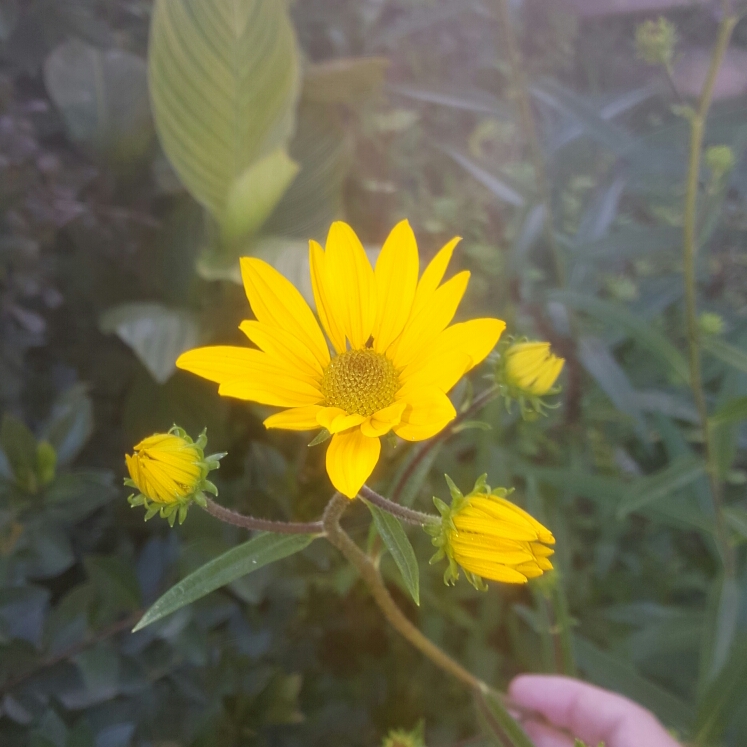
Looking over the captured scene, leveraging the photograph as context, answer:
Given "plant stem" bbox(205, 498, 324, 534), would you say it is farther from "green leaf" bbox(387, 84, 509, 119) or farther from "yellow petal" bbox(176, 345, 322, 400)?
"green leaf" bbox(387, 84, 509, 119)

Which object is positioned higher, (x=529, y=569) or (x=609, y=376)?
(x=529, y=569)

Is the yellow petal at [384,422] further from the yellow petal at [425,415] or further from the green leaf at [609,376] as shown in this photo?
the green leaf at [609,376]

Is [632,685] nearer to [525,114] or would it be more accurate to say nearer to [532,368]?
[532,368]

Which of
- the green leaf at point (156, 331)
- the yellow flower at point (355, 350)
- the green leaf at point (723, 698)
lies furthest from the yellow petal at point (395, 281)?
the green leaf at point (723, 698)

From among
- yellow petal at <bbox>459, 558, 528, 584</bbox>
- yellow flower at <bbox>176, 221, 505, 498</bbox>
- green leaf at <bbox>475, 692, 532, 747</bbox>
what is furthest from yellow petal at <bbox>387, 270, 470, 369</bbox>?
green leaf at <bbox>475, 692, 532, 747</bbox>

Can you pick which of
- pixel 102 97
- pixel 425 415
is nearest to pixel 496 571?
pixel 425 415
